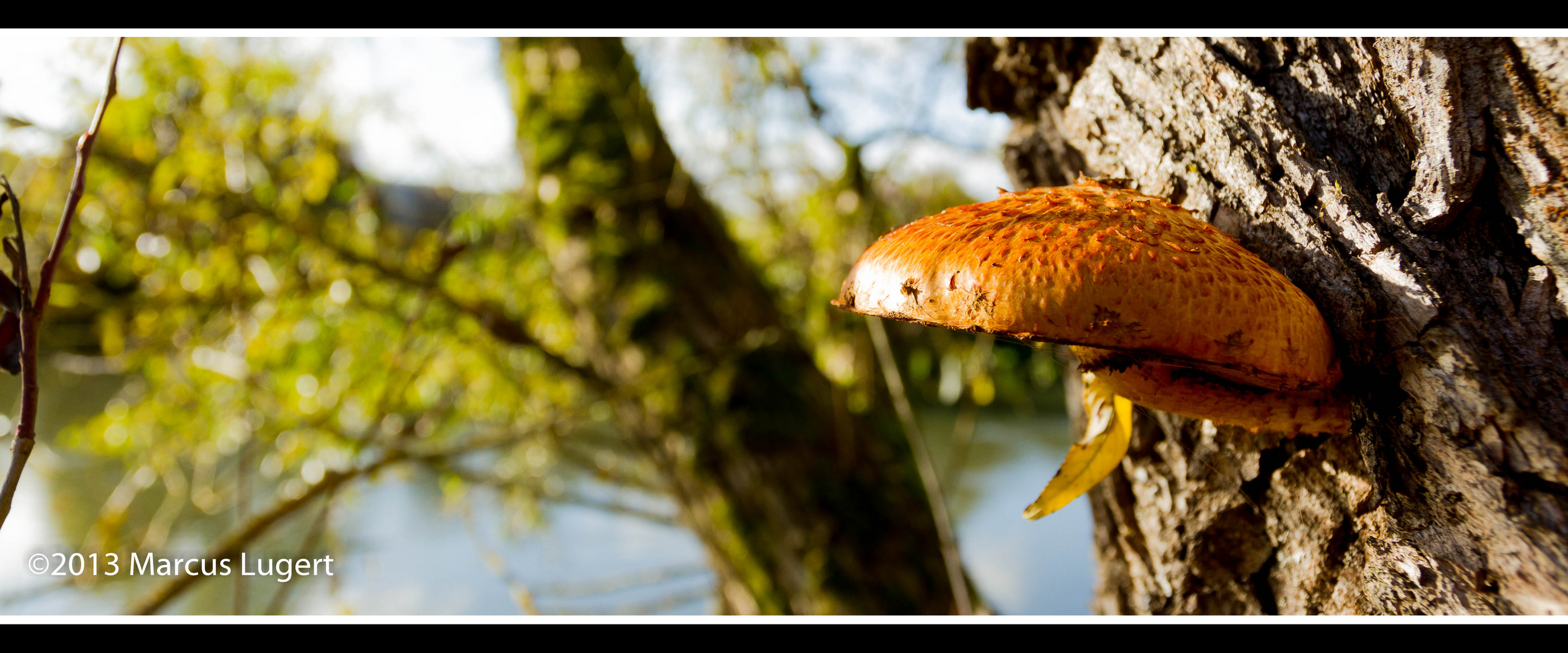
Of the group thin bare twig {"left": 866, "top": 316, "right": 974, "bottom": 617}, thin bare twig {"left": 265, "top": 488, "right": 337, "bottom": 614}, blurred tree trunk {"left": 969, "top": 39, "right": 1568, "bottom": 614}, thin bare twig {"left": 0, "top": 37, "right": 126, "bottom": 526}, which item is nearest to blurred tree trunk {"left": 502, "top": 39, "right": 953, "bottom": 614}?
thin bare twig {"left": 866, "top": 316, "right": 974, "bottom": 617}

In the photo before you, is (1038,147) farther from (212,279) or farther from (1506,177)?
(212,279)

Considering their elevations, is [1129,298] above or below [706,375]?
below

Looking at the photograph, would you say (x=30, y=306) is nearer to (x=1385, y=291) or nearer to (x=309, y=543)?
(x=1385, y=291)

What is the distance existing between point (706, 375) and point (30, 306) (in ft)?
5.65

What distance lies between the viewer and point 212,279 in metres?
2.21

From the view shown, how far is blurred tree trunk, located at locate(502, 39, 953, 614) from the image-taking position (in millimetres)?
2150

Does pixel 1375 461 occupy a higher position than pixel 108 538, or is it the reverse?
pixel 108 538

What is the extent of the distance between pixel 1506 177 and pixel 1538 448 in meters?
0.24

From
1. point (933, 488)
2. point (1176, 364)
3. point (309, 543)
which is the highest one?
point (309, 543)

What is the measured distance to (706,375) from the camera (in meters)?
2.31

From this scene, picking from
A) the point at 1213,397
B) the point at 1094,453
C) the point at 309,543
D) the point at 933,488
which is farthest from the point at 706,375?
the point at 1213,397

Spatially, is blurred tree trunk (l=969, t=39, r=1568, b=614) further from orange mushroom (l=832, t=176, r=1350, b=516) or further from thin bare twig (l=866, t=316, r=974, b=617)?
thin bare twig (l=866, t=316, r=974, b=617)

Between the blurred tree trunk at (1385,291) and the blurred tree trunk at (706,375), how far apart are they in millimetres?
1182
